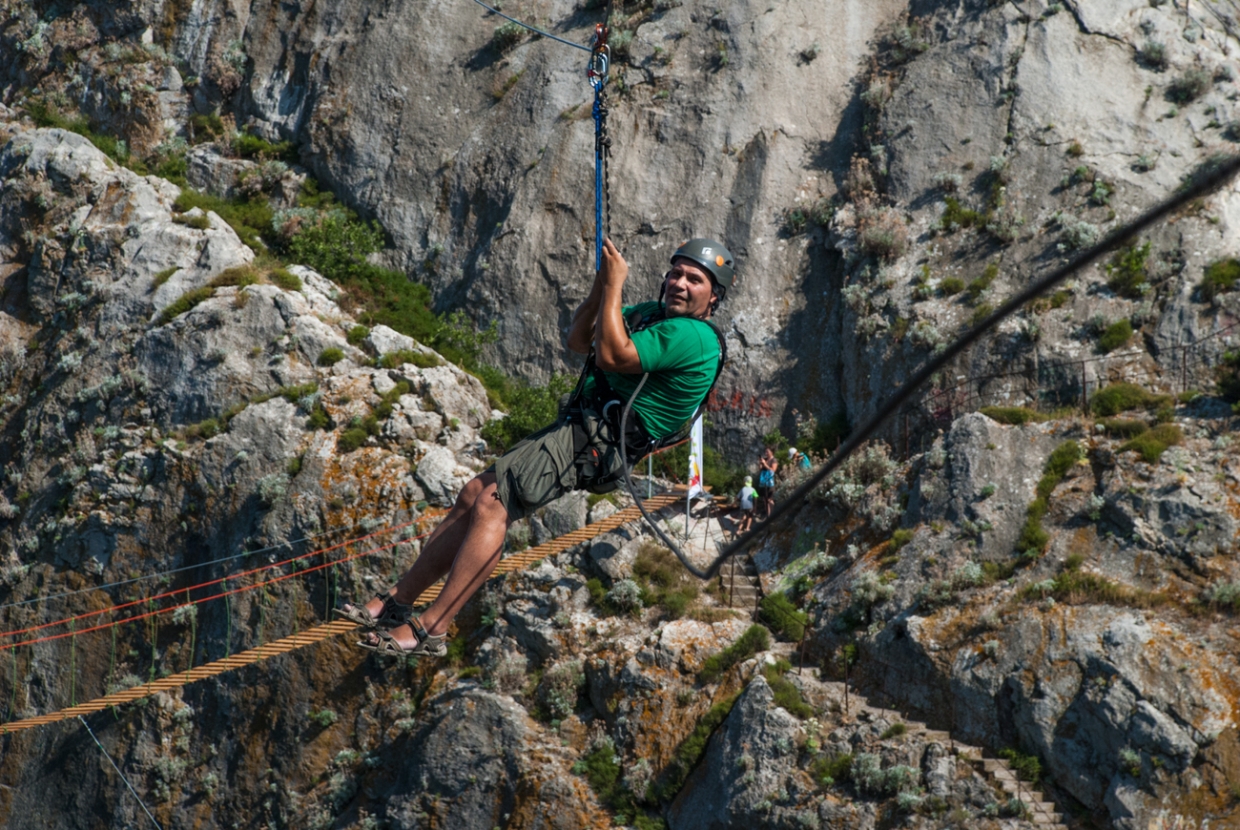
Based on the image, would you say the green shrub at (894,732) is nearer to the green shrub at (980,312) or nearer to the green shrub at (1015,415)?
the green shrub at (1015,415)

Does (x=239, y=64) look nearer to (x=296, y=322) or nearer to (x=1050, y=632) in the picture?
(x=296, y=322)

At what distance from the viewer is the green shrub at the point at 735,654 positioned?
1468cm

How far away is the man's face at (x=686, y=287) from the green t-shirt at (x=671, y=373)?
0.38 ft

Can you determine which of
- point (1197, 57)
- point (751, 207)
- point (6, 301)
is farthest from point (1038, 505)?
point (6, 301)

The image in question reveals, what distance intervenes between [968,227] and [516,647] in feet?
33.6

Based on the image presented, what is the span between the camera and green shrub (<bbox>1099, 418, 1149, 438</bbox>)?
50.0ft

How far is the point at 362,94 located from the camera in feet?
80.4

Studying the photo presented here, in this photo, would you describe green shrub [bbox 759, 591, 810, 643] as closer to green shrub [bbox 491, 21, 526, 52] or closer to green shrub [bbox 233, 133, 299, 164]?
green shrub [bbox 491, 21, 526, 52]

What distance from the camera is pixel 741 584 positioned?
16.8 m

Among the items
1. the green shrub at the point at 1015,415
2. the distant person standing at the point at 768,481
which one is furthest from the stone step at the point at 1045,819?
the distant person standing at the point at 768,481

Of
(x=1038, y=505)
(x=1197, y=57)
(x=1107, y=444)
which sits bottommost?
(x=1038, y=505)

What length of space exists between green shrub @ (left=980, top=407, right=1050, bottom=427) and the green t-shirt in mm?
10223

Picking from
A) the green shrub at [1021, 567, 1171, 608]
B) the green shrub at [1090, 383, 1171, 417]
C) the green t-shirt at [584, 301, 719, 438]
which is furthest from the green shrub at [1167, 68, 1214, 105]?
the green t-shirt at [584, 301, 719, 438]

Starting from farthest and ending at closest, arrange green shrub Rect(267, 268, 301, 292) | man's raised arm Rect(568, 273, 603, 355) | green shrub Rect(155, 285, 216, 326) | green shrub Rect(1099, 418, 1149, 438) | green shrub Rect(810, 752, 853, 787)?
green shrub Rect(267, 268, 301, 292)
green shrub Rect(155, 285, 216, 326)
green shrub Rect(1099, 418, 1149, 438)
green shrub Rect(810, 752, 853, 787)
man's raised arm Rect(568, 273, 603, 355)
